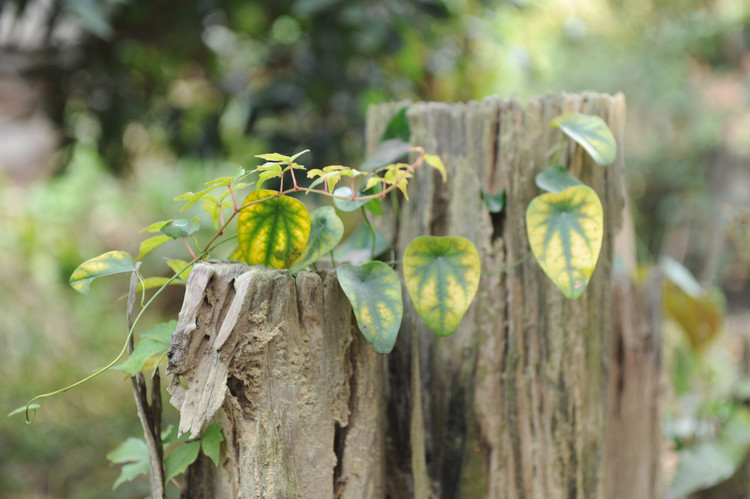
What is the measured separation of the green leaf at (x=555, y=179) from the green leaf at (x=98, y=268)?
582 mm

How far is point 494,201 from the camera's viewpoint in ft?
3.11

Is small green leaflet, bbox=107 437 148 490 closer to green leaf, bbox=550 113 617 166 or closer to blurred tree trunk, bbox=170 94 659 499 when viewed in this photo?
blurred tree trunk, bbox=170 94 659 499

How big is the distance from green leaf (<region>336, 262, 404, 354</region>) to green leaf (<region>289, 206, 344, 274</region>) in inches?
1.4

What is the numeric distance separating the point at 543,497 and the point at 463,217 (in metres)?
0.47

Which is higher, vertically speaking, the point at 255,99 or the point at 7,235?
the point at 255,99

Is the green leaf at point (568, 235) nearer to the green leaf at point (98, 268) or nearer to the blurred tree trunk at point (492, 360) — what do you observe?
the blurred tree trunk at point (492, 360)

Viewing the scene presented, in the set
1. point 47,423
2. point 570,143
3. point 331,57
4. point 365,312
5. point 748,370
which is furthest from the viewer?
point 47,423

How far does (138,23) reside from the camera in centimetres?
173

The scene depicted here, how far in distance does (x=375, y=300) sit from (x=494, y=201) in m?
0.31

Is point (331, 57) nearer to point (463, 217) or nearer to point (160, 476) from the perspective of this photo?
point (463, 217)

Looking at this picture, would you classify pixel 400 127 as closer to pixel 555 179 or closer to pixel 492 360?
pixel 555 179

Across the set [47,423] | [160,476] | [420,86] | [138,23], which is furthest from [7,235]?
[160,476]

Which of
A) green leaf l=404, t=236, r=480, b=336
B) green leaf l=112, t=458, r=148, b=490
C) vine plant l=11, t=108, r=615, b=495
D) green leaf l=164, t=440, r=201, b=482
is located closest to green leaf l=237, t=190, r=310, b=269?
vine plant l=11, t=108, r=615, b=495

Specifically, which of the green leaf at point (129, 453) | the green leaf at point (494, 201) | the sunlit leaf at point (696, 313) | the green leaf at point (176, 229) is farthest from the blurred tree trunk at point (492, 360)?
the sunlit leaf at point (696, 313)
